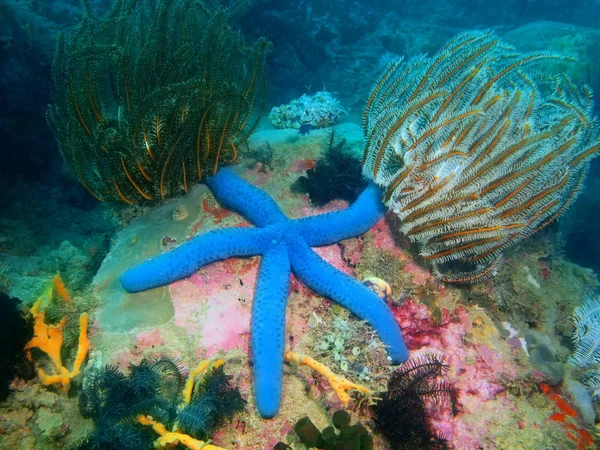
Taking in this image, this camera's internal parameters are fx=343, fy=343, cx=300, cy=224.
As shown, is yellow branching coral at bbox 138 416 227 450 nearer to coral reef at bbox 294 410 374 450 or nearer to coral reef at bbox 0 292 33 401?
coral reef at bbox 294 410 374 450

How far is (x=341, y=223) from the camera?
4375mm

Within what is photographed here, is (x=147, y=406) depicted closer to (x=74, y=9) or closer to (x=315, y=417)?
(x=315, y=417)

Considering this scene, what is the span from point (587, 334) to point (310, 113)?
7.21 m

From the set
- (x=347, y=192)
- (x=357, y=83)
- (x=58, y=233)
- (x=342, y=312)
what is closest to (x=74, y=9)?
(x=58, y=233)

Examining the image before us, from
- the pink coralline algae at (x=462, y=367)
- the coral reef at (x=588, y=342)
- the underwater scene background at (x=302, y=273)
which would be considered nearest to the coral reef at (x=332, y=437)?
the underwater scene background at (x=302, y=273)

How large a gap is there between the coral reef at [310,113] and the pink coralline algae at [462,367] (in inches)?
224

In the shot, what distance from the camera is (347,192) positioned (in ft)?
17.0

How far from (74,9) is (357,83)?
1334 centimetres

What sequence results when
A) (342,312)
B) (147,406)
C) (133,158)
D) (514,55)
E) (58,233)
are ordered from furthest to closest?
(58,233) < (514,55) < (133,158) < (342,312) < (147,406)

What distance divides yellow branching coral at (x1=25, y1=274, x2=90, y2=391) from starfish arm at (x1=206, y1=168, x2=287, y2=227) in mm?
2172

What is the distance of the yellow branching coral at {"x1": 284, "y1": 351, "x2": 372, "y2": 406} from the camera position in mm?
3480

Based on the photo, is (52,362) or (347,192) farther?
(347,192)

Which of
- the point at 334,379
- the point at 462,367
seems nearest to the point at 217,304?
the point at 334,379

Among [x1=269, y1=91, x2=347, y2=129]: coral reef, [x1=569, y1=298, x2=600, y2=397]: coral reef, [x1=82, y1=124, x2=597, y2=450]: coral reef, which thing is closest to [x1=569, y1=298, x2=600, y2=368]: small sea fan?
[x1=569, y1=298, x2=600, y2=397]: coral reef
